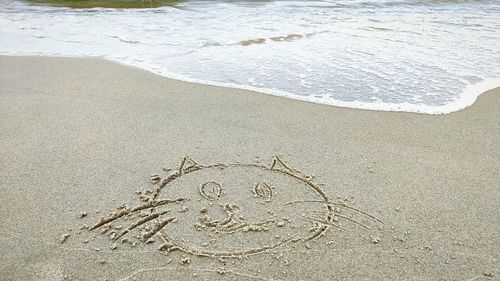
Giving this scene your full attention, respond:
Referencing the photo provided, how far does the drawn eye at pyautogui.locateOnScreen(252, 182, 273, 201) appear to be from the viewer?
2.17 metres

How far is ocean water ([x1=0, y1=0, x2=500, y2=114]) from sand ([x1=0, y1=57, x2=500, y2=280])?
1.24 feet

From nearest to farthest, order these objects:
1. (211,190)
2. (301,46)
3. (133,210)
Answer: (133,210) → (211,190) → (301,46)

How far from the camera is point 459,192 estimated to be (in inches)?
87.1

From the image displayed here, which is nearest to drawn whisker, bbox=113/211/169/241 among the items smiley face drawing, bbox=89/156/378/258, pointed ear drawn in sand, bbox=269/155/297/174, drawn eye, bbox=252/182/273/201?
smiley face drawing, bbox=89/156/378/258

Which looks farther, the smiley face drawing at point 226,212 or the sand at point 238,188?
the smiley face drawing at point 226,212

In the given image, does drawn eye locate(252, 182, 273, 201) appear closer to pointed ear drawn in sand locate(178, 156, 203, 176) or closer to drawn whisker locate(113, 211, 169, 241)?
pointed ear drawn in sand locate(178, 156, 203, 176)

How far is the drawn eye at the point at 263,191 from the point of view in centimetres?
217

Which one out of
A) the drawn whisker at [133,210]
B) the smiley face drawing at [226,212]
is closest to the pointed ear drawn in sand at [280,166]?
the smiley face drawing at [226,212]

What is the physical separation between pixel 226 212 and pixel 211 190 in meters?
0.20

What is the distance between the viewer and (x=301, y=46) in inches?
185

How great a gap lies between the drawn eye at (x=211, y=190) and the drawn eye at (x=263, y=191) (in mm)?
193

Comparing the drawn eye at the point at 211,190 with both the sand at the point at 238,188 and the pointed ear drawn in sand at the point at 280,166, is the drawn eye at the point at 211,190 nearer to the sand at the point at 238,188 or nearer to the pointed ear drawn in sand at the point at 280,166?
the sand at the point at 238,188

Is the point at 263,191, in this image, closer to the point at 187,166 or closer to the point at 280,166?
the point at 280,166

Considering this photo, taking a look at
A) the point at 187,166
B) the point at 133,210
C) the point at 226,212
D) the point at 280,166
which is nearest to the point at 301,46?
the point at 280,166
